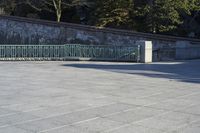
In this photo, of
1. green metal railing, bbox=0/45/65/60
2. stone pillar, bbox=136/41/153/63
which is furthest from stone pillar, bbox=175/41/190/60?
green metal railing, bbox=0/45/65/60

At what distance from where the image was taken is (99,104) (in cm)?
986

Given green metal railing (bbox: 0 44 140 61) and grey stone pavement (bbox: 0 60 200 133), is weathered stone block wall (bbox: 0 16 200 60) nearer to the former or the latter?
green metal railing (bbox: 0 44 140 61)

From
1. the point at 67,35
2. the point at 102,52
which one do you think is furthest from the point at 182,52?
the point at 67,35

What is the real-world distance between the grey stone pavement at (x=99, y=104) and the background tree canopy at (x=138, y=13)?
17455mm

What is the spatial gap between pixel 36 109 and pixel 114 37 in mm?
23586

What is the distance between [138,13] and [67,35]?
6.41 metres

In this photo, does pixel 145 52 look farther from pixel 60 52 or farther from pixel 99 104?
pixel 99 104

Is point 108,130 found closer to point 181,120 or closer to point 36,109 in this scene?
point 181,120

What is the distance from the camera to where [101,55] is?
26.4 metres

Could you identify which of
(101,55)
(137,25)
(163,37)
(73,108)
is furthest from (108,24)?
(73,108)

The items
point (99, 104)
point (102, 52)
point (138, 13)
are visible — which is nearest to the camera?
point (99, 104)

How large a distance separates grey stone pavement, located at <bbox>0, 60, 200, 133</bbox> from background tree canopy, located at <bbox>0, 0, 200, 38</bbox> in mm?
17455

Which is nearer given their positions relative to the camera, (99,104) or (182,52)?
(99,104)

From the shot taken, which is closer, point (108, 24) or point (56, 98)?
point (56, 98)
